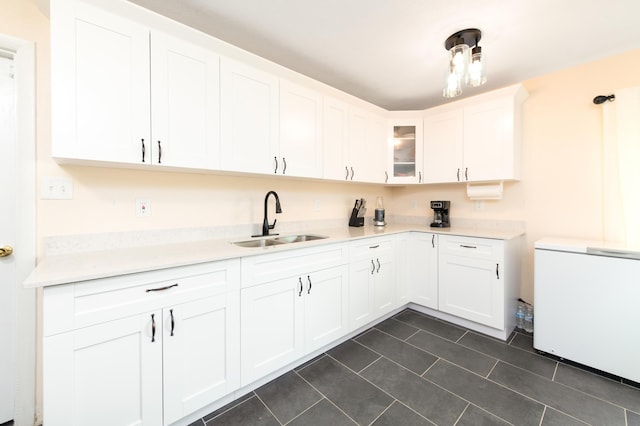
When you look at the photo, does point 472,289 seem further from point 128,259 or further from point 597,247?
point 128,259

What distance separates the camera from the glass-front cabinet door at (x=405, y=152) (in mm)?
2982

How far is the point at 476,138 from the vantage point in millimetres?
2553

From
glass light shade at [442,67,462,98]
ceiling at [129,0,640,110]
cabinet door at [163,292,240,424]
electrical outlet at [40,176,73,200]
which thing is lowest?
cabinet door at [163,292,240,424]

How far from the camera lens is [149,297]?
4.00 ft

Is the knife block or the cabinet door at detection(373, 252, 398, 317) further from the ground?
the knife block

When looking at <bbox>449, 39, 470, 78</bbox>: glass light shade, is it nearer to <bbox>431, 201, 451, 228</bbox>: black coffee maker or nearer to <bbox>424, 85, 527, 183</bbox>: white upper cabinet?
<bbox>424, 85, 527, 183</bbox>: white upper cabinet

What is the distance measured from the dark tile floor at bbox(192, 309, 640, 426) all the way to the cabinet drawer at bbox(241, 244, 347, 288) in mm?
719

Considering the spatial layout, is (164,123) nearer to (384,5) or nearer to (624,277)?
(384,5)

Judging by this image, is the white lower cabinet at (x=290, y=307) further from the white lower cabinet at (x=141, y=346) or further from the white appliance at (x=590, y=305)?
the white appliance at (x=590, y=305)

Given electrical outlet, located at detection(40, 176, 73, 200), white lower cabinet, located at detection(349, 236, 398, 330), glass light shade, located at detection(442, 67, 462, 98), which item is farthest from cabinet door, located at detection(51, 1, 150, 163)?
glass light shade, located at detection(442, 67, 462, 98)

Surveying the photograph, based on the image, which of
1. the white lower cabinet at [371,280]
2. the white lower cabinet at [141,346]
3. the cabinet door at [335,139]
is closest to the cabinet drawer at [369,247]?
the white lower cabinet at [371,280]

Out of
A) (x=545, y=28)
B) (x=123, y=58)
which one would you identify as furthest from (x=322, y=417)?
(x=545, y=28)

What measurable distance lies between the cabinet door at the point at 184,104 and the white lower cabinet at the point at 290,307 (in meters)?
0.76

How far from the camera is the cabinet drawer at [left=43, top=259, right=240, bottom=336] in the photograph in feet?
3.36
